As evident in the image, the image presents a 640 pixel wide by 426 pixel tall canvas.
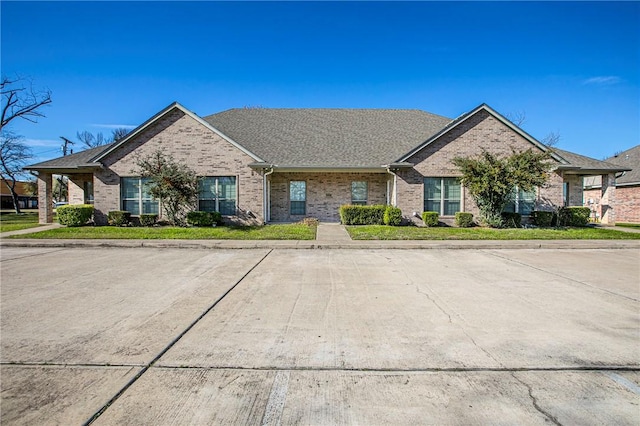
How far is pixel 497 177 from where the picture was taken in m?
15.2

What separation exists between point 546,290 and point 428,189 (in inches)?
446

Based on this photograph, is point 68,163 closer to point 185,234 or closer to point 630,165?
point 185,234

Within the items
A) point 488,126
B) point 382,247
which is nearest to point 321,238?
point 382,247

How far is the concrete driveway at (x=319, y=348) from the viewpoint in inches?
109

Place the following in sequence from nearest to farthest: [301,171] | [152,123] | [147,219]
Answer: [147,219]
[152,123]
[301,171]

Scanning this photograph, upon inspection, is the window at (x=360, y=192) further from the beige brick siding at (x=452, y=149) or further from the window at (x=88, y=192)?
the window at (x=88, y=192)

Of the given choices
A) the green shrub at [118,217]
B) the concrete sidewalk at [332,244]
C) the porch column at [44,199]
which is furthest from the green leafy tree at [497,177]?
the porch column at [44,199]

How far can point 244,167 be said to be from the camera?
16750mm

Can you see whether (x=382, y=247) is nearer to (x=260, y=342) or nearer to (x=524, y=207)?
(x=260, y=342)

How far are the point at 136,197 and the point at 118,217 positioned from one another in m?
1.33

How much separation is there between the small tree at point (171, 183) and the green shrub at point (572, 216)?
1853 centimetres

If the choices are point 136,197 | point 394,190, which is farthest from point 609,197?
point 136,197

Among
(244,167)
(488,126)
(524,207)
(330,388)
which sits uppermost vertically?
(488,126)

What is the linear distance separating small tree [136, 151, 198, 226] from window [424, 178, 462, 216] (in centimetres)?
1156
